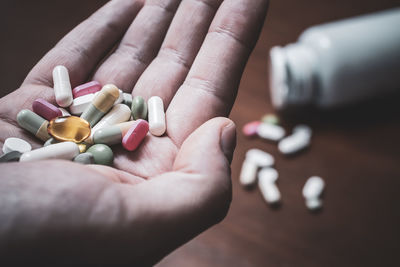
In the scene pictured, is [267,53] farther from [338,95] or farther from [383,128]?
[383,128]

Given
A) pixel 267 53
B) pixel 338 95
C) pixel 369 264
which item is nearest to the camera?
pixel 369 264

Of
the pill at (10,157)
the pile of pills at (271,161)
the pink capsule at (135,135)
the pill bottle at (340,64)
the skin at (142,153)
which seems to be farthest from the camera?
the pill bottle at (340,64)

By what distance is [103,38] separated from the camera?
1.48 metres

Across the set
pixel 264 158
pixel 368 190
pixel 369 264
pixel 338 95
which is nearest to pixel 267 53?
pixel 338 95

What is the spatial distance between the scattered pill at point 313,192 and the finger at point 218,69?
751 mm

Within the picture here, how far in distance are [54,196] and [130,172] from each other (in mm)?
327

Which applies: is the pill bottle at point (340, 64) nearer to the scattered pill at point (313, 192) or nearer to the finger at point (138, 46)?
the scattered pill at point (313, 192)

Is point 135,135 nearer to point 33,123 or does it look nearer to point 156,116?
point 156,116

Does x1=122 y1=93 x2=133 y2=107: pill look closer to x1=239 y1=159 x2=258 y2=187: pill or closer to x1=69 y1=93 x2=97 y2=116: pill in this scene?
x1=69 y1=93 x2=97 y2=116: pill

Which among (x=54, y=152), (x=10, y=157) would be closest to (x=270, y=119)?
(x=54, y=152)

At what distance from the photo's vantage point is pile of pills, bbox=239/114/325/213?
5.69ft

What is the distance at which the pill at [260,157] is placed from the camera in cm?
183

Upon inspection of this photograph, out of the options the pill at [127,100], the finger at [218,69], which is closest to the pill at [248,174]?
the finger at [218,69]

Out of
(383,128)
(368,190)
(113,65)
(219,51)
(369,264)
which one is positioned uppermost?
(219,51)
